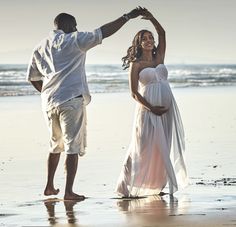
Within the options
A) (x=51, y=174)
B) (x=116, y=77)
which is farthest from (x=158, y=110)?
(x=116, y=77)

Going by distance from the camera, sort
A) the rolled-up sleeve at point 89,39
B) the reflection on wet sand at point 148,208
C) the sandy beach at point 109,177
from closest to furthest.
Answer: the reflection on wet sand at point 148,208 → the sandy beach at point 109,177 → the rolled-up sleeve at point 89,39

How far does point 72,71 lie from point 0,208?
4.63 ft

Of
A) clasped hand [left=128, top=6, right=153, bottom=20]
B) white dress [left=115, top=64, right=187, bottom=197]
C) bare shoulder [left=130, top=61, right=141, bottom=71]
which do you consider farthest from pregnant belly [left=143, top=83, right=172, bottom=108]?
clasped hand [left=128, top=6, right=153, bottom=20]

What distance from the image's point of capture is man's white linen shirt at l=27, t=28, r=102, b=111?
9.68 m

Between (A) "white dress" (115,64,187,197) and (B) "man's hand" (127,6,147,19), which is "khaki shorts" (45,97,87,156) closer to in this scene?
(A) "white dress" (115,64,187,197)

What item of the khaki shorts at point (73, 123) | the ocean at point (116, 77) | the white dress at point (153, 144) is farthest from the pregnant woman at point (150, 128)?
the ocean at point (116, 77)

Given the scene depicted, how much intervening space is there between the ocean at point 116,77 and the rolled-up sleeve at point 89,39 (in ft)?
54.1

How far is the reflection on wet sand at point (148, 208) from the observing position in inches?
326

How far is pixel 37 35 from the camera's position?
3591 centimetres

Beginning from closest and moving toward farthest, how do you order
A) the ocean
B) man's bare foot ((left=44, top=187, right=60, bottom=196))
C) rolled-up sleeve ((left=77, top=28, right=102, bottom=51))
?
rolled-up sleeve ((left=77, top=28, right=102, bottom=51))
man's bare foot ((left=44, top=187, right=60, bottom=196))
the ocean

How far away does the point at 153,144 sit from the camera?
33.6ft

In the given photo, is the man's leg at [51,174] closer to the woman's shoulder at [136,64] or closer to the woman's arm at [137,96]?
the woman's arm at [137,96]

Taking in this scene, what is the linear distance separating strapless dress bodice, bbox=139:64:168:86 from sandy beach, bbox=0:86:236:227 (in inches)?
40.8

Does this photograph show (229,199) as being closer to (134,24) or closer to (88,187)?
(88,187)
